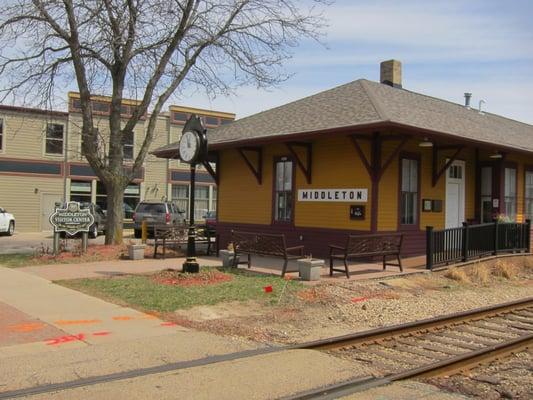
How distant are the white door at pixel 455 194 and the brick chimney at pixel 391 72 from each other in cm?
485

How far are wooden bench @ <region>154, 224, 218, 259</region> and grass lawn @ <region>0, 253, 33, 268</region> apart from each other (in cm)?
340

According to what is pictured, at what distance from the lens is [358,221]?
597 inches

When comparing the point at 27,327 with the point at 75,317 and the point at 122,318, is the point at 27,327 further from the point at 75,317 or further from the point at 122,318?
the point at 122,318

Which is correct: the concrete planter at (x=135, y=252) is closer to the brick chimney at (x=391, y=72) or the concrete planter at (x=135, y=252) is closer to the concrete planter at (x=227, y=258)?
the concrete planter at (x=227, y=258)

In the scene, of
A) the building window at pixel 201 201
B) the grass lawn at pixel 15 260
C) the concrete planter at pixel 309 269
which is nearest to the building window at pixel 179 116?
the building window at pixel 201 201

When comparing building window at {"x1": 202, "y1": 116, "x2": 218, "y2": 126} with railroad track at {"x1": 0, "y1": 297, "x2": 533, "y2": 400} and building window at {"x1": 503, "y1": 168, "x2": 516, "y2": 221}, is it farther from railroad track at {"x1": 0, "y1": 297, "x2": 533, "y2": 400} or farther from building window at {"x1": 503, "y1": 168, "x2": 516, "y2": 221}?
railroad track at {"x1": 0, "y1": 297, "x2": 533, "y2": 400}

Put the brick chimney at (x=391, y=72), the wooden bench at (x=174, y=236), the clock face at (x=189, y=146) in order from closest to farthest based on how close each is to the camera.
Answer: the clock face at (x=189, y=146) < the wooden bench at (x=174, y=236) < the brick chimney at (x=391, y=72)

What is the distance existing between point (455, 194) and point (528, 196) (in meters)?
4.19

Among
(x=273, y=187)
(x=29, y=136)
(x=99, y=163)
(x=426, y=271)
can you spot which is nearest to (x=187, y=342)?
(x=426, y=271)

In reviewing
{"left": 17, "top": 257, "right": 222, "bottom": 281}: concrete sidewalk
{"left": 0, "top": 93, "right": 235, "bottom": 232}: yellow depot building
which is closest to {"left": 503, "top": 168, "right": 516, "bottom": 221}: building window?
{"left": 17, "top": 257, "right": 222, "bottom": 281}: concrete sidewalk

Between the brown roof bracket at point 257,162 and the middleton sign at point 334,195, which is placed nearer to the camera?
the middleton sign at point 334,195

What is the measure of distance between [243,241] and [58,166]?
911 inches

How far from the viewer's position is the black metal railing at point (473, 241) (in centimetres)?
1398

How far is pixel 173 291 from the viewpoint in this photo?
416 inches
